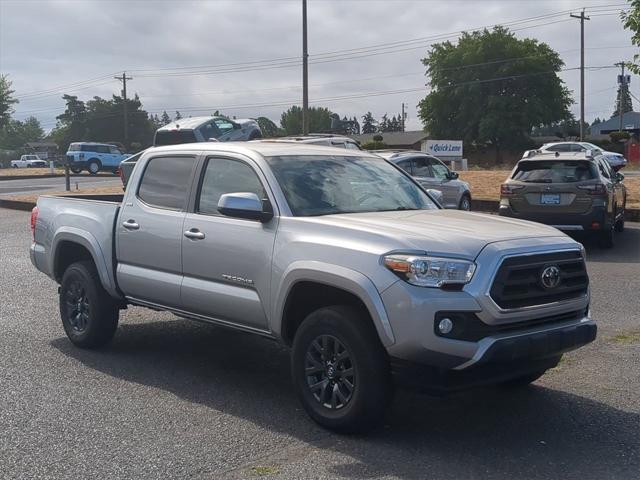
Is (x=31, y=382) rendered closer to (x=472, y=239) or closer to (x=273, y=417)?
(x=273, y=417)

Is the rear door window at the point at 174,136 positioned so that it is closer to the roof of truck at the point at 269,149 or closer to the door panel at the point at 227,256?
the roof of truck at the point at 269,149

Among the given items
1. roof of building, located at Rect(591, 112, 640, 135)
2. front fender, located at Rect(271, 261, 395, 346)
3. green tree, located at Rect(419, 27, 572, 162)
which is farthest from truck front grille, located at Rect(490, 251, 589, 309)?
roof of building, located at Rect(591, 112, 640, 135)

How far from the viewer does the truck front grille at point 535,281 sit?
16.1ft

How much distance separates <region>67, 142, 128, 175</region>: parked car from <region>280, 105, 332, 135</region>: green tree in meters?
39.2

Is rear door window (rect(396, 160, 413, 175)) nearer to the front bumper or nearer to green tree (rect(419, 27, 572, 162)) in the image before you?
the front bumper

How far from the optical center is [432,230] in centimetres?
523

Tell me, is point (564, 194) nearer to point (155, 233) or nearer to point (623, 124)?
point (155, 233)

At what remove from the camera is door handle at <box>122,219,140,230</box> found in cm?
688

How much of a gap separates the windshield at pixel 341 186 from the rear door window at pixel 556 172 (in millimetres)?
7422

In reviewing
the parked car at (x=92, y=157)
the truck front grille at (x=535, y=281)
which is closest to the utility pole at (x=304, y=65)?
the parked car at (x=92, y=157)

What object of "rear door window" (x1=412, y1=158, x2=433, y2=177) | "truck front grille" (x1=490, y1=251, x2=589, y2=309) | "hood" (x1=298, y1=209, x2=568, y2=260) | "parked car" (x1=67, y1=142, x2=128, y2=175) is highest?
"parked car" (x1=67, y1=142, x2=128, y2=175)

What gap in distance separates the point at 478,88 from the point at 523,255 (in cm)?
6828

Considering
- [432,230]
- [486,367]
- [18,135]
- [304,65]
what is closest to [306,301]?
[432,230]

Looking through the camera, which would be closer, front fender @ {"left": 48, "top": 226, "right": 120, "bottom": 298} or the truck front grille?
the truck front grille
